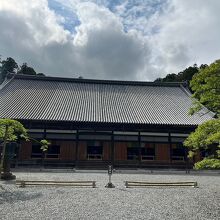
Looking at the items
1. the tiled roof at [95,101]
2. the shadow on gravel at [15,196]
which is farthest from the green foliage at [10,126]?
the tiled roof at [95,101]

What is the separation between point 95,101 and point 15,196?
1626 centimetres

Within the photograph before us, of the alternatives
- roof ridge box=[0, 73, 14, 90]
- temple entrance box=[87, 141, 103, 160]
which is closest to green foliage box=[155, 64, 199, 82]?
temple entrance box=[87, 141, 103, 160]

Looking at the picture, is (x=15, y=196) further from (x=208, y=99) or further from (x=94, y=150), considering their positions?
(x=94, y=150)

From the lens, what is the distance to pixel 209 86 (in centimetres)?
824

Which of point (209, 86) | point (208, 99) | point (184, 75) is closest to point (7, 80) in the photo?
point (208, 99)

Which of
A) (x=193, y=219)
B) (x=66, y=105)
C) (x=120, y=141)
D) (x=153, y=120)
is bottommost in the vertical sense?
(x=193, y=219)

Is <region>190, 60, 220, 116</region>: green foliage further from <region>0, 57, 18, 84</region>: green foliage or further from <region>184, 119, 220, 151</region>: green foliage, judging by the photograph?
<region>0, 57, 18, 84</region>: green foliage

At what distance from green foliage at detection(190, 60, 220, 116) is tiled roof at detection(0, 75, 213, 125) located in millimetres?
10075

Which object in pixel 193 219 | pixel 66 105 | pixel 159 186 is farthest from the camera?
pixel 66 105

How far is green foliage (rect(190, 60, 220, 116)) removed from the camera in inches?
319

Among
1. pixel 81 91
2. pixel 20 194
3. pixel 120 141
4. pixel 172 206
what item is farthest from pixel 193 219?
pixel 81 91

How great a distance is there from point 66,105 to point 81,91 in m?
4.30

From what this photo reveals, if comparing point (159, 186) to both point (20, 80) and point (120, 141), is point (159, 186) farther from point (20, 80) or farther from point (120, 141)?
point (20, 80)

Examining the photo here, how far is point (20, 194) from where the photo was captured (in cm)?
949
